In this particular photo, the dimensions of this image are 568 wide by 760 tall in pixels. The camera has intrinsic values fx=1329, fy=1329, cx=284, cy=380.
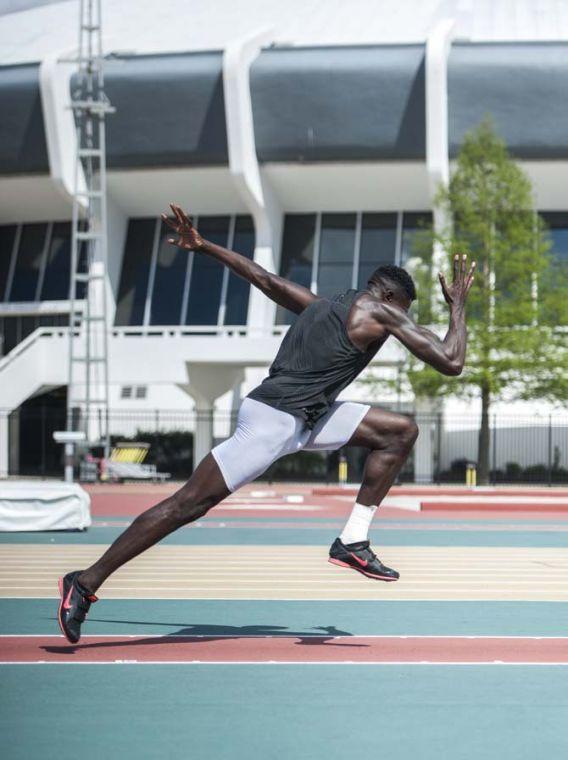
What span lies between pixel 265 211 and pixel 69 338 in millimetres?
8973

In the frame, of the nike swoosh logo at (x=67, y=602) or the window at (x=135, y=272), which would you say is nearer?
the nike swoosh logo at (x=67, y=602)

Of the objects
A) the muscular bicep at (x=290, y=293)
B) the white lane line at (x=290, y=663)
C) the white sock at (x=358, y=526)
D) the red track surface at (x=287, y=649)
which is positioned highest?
the muscular bicep at (x=290, y=293)

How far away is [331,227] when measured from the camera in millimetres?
49469

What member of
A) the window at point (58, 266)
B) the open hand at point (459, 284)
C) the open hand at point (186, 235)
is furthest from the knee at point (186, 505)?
the window at point (58, 266)

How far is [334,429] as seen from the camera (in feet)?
22.1

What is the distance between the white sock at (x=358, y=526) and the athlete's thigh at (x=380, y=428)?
1.13ft

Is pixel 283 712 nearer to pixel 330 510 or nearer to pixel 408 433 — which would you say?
pixel 408 433

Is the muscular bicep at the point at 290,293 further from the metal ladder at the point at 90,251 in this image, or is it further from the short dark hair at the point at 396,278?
the metal ladder at the point at 90,251

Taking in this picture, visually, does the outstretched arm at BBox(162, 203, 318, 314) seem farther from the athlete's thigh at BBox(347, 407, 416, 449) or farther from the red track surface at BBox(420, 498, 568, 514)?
the red track surface at BBox(420, 498, 568, 514)

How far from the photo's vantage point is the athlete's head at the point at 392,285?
22.1ft

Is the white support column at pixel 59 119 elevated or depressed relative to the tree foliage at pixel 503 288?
elevated

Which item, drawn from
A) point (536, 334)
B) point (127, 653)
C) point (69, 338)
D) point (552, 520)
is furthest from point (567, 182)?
point (127, 653)

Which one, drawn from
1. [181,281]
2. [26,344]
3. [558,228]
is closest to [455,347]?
[26,344]

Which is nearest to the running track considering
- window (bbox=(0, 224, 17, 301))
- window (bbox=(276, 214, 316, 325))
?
window (bbox=(276, 214, 316, 325))
